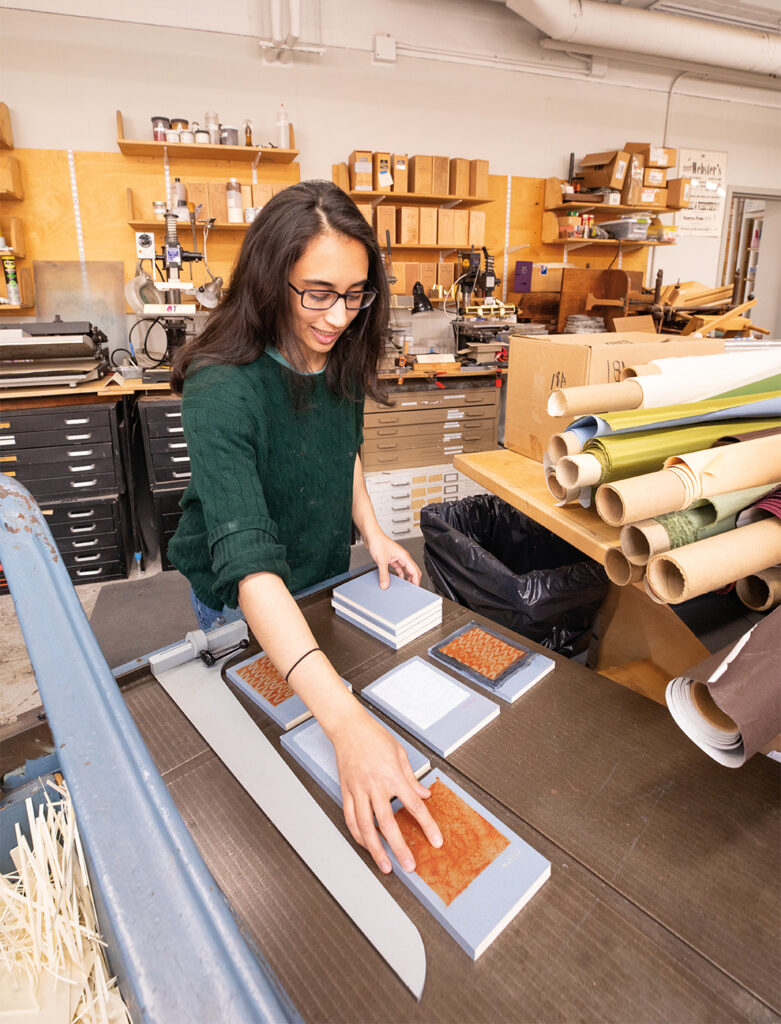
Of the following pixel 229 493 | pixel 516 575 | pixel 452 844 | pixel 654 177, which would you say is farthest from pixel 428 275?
pixel 452 844

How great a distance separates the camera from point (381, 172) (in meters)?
3.72

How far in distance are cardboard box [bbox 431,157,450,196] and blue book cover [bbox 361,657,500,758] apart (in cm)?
374

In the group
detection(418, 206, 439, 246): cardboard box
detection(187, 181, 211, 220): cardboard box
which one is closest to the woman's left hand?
detection(187, 181, 211, 220): cardboard box

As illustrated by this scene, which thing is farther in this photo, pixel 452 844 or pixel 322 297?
pixel 322 297

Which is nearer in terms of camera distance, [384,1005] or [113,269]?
[384,1005]

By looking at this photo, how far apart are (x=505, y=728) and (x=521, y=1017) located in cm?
34

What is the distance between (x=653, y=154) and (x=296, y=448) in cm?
455

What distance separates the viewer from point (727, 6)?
4.30m

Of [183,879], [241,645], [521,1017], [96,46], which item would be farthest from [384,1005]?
[96,46]

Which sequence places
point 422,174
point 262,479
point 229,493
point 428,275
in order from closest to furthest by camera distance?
point 229,493 → point 262,479 → point 422,174 → point 428,275

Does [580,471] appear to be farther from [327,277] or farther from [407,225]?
[407,225]

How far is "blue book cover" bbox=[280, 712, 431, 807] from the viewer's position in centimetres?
72

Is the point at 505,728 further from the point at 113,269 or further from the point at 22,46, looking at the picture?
the point at 22,46

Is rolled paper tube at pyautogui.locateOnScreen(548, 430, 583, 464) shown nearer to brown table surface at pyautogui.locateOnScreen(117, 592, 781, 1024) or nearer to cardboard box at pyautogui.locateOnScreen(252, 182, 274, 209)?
brown table surface at pyautogui.locateOnScreen(117, 592, 781, 1024)
